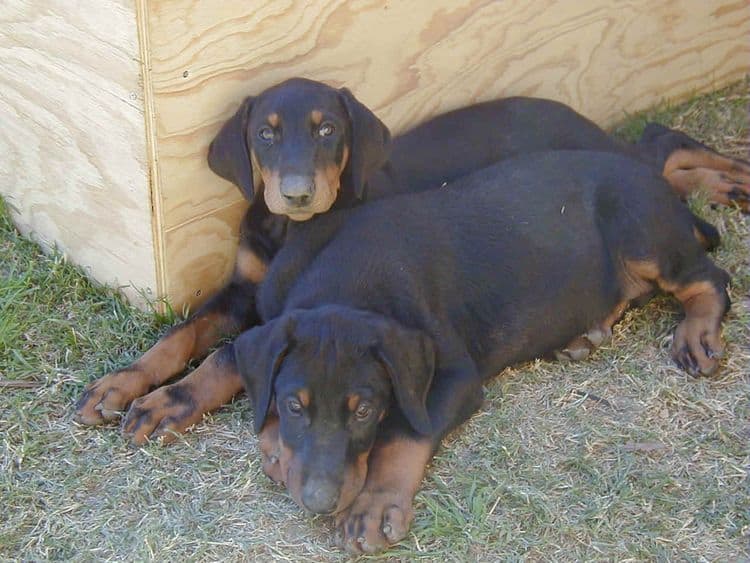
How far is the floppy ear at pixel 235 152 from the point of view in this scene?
459cm

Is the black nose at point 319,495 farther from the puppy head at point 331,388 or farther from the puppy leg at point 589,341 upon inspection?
the puppy leg at point 589,341

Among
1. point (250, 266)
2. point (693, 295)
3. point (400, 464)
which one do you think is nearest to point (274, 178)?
point (250, 266)

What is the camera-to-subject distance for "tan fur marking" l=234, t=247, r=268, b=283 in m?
4.89

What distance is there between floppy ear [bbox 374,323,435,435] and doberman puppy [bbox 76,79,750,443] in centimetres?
77

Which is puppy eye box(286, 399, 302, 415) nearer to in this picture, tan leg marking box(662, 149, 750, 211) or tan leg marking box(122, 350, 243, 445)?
tan leg marking box(122, 350, 243, 445)

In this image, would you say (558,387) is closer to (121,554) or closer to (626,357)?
(626,357)

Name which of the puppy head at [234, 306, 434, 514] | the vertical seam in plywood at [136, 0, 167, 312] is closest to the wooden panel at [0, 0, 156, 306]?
the vertical seam in plywood at [136, 0, 167, 312]

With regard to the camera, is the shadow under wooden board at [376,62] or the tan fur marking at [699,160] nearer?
the shadow under wooden board at [376,62]

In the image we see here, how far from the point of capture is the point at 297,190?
4.39 m

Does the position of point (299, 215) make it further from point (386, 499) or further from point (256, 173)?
point (386, 499)

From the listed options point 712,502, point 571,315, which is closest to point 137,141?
point 571,315

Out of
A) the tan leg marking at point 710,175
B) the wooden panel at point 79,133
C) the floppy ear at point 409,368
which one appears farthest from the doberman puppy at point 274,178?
the tan leg marking at point 710,175

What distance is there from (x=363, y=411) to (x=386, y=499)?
31 centimetres

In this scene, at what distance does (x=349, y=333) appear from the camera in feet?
12.7
